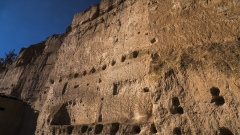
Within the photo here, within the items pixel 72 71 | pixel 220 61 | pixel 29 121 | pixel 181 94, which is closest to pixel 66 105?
pixel 72 71

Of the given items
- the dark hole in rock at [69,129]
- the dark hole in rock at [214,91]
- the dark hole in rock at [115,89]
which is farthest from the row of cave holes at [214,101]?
the dark hole in rock at [69,129]

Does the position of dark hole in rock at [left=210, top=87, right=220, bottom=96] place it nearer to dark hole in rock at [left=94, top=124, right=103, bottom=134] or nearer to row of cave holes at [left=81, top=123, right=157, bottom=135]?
row of cave holes at [left=81, top=123, right=157, bottom=135]

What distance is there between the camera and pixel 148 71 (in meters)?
4.25

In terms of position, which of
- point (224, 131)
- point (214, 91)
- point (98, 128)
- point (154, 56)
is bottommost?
point (224, 131)

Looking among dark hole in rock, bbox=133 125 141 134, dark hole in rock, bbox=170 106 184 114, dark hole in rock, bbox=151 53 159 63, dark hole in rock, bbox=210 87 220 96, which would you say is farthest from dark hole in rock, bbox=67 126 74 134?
dark hole in rock, bbox=210 87 220 96

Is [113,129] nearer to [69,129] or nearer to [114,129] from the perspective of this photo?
[114,129]

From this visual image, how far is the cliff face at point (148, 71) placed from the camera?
306 centimetres

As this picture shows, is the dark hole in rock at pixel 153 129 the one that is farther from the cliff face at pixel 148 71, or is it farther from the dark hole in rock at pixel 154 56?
the dark hole in rock at pixel 154 56

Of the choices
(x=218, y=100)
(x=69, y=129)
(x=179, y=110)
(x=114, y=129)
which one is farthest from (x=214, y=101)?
(x=69, y=129)

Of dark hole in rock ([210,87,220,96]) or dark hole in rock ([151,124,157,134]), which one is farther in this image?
dark hole in rock ([151,124,157,134])

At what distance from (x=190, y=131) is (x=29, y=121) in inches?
263

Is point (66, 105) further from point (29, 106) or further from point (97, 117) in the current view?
point (29, 106)

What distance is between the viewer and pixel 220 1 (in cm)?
379

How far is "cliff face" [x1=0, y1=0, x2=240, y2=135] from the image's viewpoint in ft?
10.0
